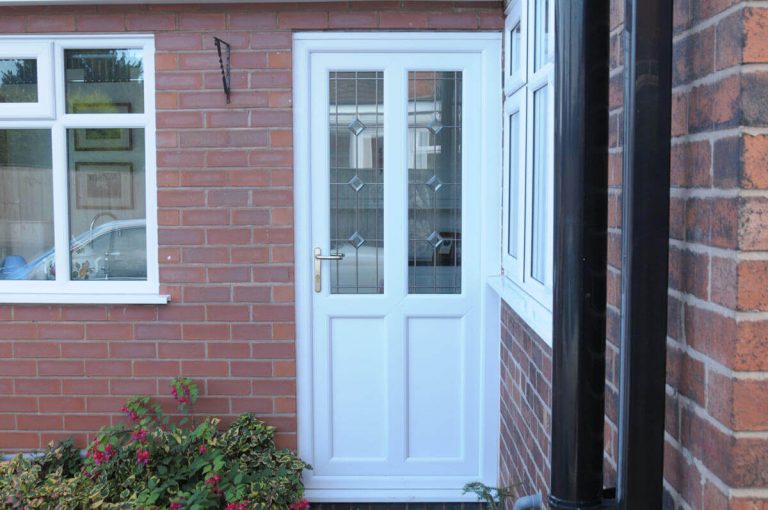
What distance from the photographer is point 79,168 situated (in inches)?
150

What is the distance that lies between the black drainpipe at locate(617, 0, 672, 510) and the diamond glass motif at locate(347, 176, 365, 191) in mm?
2617

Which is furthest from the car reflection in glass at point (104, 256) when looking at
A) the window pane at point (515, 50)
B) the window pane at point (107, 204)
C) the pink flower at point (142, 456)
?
the window pane at point (515, 50)

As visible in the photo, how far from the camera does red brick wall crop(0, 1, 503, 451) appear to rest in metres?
3.65

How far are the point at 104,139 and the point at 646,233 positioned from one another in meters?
3.28

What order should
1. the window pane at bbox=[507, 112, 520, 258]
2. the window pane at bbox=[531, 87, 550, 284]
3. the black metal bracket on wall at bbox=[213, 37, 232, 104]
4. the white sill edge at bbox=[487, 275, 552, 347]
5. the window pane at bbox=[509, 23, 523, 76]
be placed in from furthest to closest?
the black metal bracket on wall at bbox=[213, 37, 232, 104] → the window pane at bbox=[507, 112, 520, 258] → the window pane at bbox=[509, 23, 523, 76] → the window pane at bbox=[531, 87, 550, 284] → the white sill edge at bbox=[487, 275, 552, 347]

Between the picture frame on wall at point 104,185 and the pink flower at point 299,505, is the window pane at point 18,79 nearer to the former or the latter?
the picture frame on wall at point 104,185

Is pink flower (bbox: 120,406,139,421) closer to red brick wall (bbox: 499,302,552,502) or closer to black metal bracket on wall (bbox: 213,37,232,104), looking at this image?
black metal bracket on wall (bbox: 213,37,232,104)

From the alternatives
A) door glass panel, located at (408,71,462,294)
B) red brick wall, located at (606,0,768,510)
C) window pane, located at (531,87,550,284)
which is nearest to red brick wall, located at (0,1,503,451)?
door glass panel, located at (408,71,462,294)

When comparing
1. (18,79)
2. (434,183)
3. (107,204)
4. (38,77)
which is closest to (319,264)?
(434,183)

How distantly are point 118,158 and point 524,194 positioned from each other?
2210 millimetres

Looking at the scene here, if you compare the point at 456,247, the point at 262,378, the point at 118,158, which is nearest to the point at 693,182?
the point at 456,247

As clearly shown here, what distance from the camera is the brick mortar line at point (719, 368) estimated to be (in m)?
1.09

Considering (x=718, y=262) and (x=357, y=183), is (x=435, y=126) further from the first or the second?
(x=718, y=262)

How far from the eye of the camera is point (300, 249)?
147 inches
